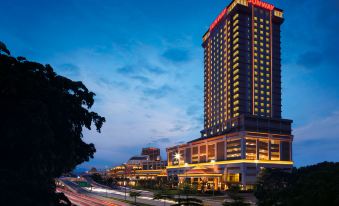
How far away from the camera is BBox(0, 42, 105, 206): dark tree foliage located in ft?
93.2

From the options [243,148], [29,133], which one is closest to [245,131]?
[243,148]

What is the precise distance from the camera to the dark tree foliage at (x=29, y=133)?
93.2ft

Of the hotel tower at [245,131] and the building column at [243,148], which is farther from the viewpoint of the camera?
the hotel tower at [245,131]

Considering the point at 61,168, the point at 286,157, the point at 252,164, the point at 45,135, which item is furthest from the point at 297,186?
the point at 286,157

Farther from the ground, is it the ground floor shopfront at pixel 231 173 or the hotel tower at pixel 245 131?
the hotel tower at pixel 245 131

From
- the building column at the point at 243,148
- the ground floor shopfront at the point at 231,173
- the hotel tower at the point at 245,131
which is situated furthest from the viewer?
the hotel tower at the point at 245,131

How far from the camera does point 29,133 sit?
29.8m

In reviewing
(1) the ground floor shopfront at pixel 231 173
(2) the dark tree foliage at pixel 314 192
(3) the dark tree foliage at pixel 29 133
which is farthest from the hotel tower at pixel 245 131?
(2) the dark tree foliage at pixel 314 192

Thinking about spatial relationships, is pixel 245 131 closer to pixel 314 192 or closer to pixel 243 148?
pixel 243 148

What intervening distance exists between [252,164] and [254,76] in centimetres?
5536

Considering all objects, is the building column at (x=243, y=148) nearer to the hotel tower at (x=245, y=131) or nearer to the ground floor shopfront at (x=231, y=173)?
the hotel tower at (x=245, y=131)

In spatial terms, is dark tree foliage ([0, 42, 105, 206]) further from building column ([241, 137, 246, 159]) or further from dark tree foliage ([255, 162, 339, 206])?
building column ([241, 137, 246, 159])

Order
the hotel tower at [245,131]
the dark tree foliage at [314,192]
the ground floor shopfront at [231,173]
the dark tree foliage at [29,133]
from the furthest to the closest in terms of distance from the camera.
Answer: the hotel tower at [245,131] < the ground floor shopfront at [231,173] < the dark tree foliage at [29,133] < the dark tree foliage at [314,192]

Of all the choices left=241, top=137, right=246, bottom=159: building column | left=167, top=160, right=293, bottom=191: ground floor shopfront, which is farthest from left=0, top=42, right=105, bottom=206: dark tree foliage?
left=241, top=137, right=246, bottom=159: building column
